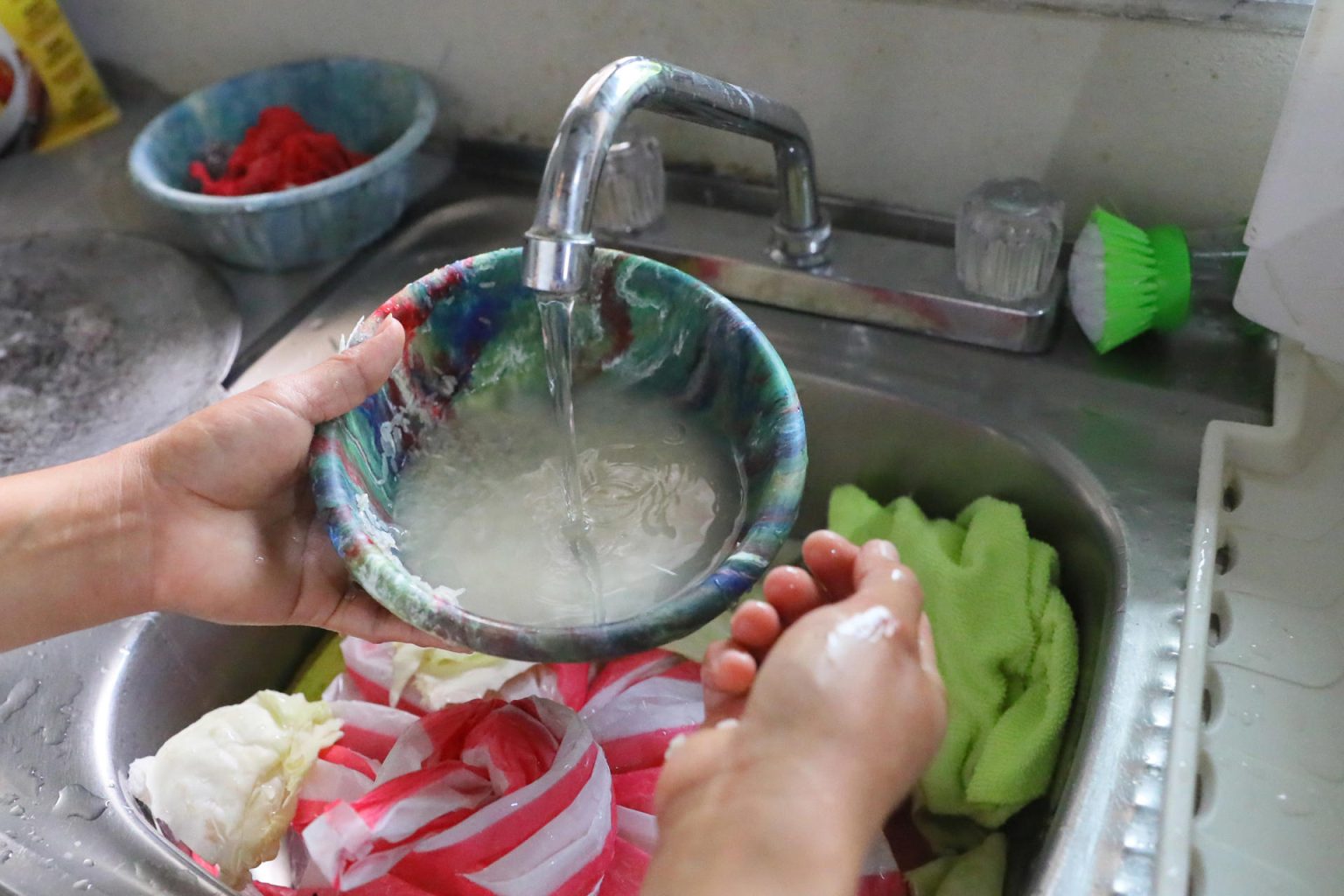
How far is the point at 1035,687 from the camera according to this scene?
653mm

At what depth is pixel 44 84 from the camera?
3.73 ft

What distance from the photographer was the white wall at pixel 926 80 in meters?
0.74

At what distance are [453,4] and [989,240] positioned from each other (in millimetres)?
553

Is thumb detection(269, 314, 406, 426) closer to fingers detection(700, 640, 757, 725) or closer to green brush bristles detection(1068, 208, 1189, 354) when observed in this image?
fingers detection(700, 640, 757, 725)

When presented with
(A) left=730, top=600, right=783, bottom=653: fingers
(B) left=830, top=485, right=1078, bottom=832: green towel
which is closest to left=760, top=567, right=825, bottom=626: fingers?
(A) left=730, top=600, right=783, bottom=653: fingers

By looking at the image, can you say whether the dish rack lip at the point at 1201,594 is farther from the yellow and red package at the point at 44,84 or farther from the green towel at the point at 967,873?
the yellow and red package at the point at 44,84

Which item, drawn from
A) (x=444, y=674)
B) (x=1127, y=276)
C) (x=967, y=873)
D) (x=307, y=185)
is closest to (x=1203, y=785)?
(x=967, y=873)

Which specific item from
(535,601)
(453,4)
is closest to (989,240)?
(535,601)

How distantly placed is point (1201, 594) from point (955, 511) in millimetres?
229

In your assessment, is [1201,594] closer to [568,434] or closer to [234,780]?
[568,434]

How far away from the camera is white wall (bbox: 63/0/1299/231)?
74cm

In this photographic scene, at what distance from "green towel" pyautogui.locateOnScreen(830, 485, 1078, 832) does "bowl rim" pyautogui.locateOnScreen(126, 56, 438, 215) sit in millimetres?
555

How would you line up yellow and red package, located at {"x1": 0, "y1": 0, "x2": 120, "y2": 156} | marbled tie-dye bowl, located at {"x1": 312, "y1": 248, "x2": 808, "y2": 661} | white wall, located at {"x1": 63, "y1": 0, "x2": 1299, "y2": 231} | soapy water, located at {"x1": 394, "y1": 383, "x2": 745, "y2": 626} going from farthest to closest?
yellow and red package, located at {"x1": 0, "y1": 0, "x2": 120, "y2": 156}
white wall, located at {"x1": 63, "y1": 0, "x2": 1299, "y2": 231}
soapy water, located at {"x1": 394, "y1": 383, "x2": 745, "y2": 626}
marbled tie-dye bowl, located at {"x1": 312, "y1": 248, "x2": 808, "y2": 661}

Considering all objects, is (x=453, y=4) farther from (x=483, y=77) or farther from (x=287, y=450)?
(x=287, y=450)
